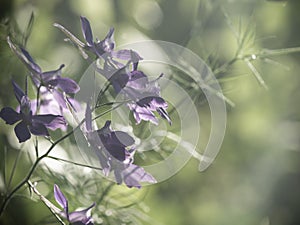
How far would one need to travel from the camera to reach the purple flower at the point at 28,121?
0.41m

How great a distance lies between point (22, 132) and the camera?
0.41 metres

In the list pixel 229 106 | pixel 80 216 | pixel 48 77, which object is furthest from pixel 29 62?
pixel 229 106

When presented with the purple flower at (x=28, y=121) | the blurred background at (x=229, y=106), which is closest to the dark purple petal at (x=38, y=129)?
the purple flower at (x=28, y=121)

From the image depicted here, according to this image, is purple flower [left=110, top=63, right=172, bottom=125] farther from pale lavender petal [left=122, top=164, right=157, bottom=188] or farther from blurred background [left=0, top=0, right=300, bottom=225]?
blurred background [left=0, top=0, right=300, bottom=225]

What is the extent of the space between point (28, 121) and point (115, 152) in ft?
0.24

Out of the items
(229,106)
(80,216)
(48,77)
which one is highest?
(48,77)

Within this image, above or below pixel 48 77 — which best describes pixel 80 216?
below

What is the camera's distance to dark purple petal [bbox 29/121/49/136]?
40cm

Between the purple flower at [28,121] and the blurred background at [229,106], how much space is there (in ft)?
1.08

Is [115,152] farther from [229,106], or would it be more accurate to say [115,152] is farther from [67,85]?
[229,106]

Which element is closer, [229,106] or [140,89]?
[140,89]

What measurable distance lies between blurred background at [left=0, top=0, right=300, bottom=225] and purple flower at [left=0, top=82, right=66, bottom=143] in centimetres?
33

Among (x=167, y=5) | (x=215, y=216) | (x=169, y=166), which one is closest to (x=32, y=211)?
(x=169, y=166)

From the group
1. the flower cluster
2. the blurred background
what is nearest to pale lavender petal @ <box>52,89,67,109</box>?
the flower cluster
